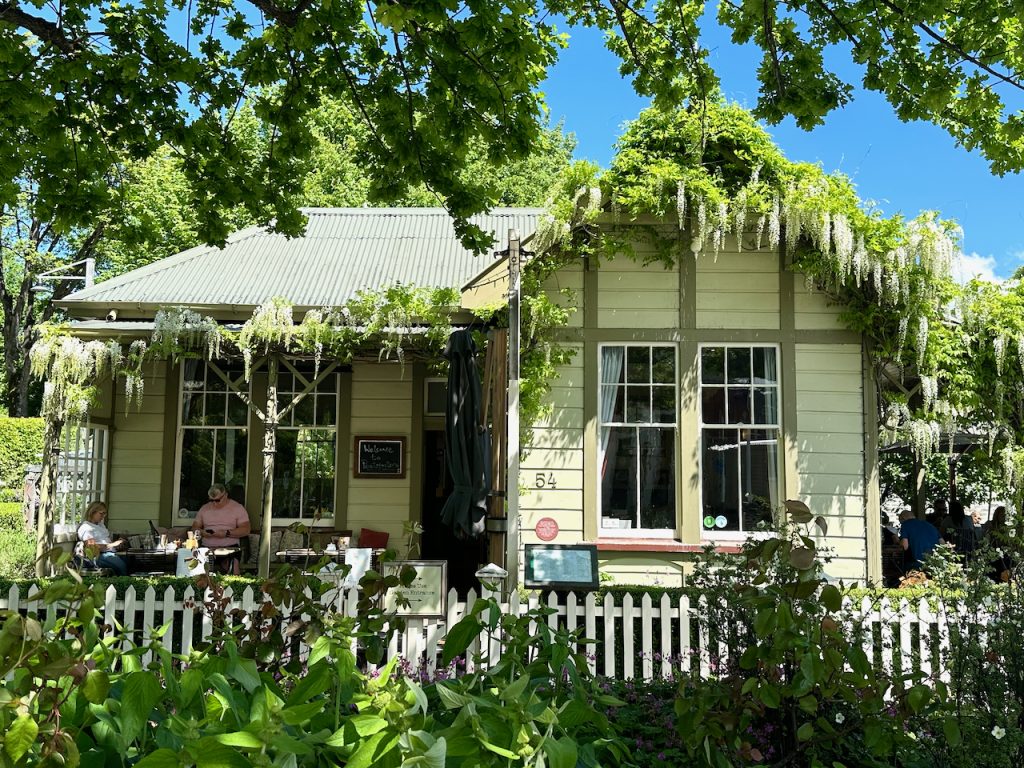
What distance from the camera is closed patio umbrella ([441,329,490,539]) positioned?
25.1ft

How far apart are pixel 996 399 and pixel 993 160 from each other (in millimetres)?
4074

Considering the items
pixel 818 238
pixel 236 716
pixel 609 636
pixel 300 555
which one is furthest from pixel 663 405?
pixel 236 716

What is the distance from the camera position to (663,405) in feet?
32.1

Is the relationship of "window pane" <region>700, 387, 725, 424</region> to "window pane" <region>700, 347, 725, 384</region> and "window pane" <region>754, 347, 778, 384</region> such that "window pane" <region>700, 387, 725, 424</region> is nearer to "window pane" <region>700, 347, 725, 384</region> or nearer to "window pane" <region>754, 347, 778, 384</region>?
"window pane" <region>700, 347, 725, 384</region>

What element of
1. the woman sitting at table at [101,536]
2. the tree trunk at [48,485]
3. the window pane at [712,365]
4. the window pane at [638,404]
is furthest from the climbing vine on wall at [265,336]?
the window pane at [712,365]

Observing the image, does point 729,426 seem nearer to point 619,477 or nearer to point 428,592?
point 619,477

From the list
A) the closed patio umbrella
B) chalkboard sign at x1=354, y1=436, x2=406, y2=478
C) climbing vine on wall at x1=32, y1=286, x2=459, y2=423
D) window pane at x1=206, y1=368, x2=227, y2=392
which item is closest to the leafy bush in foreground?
the closed patio umbrella

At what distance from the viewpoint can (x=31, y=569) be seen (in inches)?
439

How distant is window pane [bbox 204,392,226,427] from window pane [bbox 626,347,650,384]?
588 centimetres

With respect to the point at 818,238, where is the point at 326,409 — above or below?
below

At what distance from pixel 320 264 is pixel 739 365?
271 inches

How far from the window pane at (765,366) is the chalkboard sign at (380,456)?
4.77 metres

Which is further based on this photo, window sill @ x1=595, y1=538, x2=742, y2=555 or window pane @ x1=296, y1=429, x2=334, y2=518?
window pane @ x1=296, y1=429, x2=334, y2=518

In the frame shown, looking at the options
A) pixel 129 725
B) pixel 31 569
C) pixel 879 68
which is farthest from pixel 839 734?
pixel 31 569
